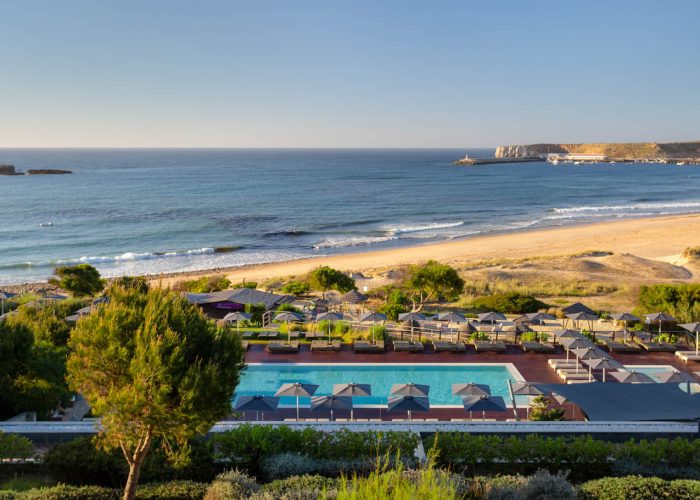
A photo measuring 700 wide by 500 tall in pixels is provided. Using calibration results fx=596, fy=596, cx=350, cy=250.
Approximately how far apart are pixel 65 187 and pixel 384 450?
101 m

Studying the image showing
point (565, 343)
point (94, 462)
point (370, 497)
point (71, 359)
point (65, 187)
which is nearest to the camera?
point (370, 497)

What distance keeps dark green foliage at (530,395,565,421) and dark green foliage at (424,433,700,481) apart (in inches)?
142

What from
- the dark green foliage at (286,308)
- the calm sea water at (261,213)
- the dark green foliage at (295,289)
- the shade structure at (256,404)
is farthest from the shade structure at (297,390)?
the calm sea water at (261,213)

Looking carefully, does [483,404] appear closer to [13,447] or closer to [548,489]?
[548,489]

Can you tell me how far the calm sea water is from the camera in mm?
47406

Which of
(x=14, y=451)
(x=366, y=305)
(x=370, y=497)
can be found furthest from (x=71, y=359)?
(x=366, y=305)

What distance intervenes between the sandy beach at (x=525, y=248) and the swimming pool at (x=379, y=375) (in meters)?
19.2

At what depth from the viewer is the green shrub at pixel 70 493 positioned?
7.93m

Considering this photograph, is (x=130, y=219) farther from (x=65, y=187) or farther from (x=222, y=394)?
(x=222, y=394)

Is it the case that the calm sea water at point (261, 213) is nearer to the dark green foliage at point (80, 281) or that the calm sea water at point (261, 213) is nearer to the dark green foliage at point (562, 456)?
the dark green foliage at point (80, 281)

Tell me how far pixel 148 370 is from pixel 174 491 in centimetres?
223

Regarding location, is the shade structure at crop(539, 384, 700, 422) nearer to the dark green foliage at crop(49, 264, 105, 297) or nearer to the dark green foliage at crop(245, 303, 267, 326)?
the dark green foliage at crop(245, 303, 267, 326)

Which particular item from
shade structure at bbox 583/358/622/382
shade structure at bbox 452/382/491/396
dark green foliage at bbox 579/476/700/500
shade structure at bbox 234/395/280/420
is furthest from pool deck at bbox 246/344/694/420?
dark green foliage at bbox 579/476/700/500

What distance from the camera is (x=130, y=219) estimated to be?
6328 cm
